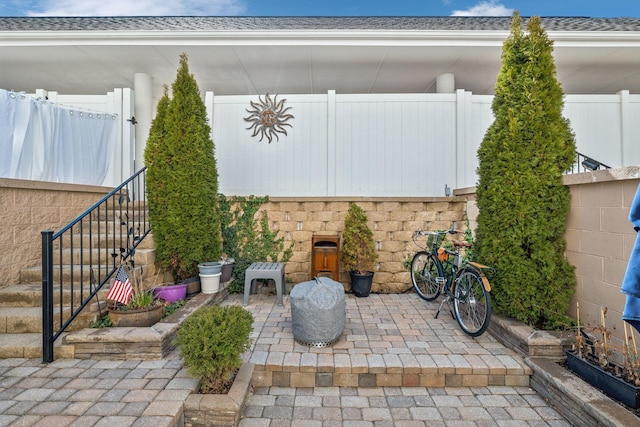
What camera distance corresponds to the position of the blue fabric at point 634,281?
4.18 ft

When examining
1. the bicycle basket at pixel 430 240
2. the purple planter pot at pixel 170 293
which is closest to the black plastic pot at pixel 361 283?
the bicycle basket at pixel 430 240

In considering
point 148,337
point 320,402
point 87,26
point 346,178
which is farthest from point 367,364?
point 87,26

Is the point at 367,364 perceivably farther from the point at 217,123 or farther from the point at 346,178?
the point at 217,123

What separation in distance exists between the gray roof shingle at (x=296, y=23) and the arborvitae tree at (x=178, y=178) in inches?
73.0

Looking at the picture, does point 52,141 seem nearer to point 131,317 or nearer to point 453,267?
point 131,317

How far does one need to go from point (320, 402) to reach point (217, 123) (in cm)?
436

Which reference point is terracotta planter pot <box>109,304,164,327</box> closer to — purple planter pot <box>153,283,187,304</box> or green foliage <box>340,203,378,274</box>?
purple planter pot <box>153,283,187,304</box>

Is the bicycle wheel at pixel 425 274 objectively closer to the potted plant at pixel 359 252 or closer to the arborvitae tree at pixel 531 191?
Result: the potted plant at pixel 359 252

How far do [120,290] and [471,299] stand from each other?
11.1 feet

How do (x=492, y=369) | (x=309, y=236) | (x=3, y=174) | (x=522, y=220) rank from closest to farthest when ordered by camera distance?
(x=492, y=369) < (x=522, y=220) < (x=3, y=174) < (x=309, y=236)

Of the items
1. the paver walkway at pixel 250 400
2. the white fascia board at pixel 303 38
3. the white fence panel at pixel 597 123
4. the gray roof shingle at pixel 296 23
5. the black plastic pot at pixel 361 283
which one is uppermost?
the gray roof shingle at pixel 296 23

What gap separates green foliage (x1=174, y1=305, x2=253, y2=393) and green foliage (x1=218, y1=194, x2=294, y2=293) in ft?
8.64

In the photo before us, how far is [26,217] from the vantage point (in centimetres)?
369

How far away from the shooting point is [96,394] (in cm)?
227
